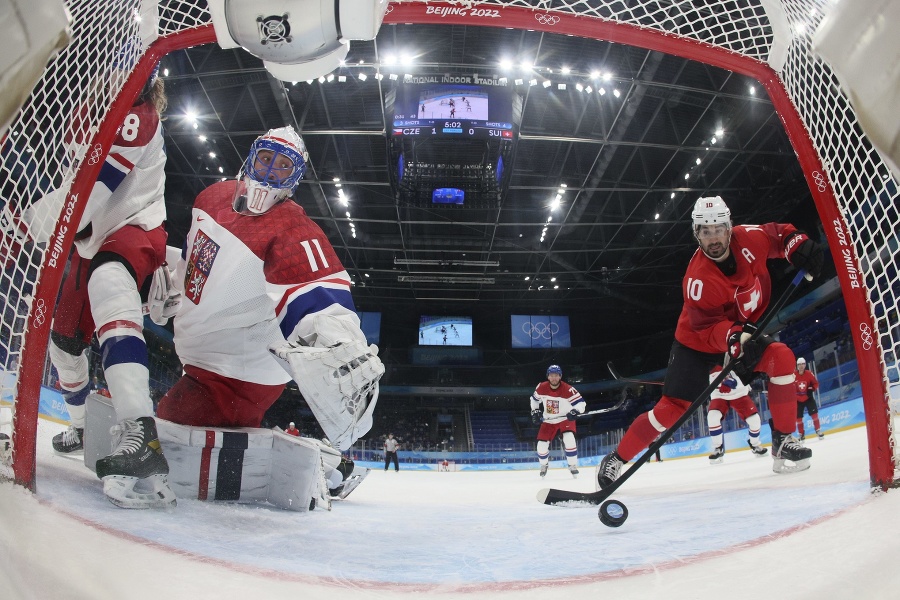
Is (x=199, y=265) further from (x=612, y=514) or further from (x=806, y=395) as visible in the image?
(x=806, y=395)

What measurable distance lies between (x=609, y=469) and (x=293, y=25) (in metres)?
1.93

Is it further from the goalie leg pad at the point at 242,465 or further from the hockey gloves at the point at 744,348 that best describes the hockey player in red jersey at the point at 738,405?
the goalie leg pad at the point at 242,465

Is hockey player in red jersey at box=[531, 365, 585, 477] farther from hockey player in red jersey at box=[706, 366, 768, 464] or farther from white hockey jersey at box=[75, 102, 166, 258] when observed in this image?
white hockey jersey at box=[75, 102, 166, 258]

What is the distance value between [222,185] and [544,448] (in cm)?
515

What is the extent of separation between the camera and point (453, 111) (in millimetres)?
6496

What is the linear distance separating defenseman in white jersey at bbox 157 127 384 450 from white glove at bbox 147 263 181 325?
42 millimetres

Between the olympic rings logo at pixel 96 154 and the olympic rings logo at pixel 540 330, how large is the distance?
15474mm

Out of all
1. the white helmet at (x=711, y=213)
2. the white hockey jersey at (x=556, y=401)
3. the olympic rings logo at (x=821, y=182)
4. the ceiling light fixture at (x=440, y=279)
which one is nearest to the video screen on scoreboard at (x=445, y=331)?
the ceiling light fixture at (x=440, y=279)

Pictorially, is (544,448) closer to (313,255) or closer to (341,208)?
(313,255)

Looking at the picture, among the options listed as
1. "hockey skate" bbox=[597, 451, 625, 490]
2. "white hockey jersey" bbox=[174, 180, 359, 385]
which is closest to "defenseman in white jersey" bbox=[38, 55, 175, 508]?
"white hockey jersey" bbox=[174, 180, 359, 385]

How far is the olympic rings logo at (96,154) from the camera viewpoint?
3.90 ft

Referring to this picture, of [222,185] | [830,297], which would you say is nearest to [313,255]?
[222,185]

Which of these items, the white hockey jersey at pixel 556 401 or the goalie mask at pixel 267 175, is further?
the white hockey jersey at pixel 556 401

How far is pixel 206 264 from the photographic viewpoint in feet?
4.94
